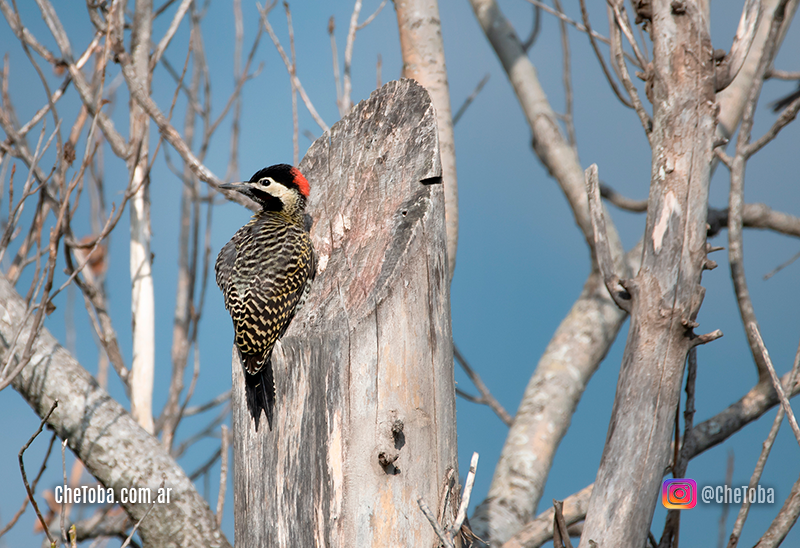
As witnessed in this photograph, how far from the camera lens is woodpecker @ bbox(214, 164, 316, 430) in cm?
241

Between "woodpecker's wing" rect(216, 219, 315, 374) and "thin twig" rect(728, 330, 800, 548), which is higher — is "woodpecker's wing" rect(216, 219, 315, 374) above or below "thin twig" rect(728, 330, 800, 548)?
above

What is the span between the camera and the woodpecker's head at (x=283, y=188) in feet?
10.3

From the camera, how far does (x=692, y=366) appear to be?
10.8ft

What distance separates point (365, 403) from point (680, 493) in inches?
75.5

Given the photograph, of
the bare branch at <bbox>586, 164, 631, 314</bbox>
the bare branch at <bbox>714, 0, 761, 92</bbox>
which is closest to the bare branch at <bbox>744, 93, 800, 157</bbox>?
the bare branch at <bbox>714, 0, 761, 92</bbox>

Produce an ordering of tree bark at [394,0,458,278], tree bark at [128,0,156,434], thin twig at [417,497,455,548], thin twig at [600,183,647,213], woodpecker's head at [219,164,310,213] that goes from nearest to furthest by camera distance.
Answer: thin twig at [417,497,455,548] < woodpecker's head at [219,164,310,213] < tree bark at [394,0,458,278] < tree bark at [128,0,156,434] < thin twig at [600,183,647,213]

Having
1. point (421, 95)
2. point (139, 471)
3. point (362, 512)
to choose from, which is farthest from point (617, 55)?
point (139, 471)

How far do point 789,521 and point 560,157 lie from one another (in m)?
3.21

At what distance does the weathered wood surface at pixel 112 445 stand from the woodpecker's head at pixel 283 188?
141cm

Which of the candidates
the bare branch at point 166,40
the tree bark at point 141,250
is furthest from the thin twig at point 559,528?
the bare branch at point 166,40

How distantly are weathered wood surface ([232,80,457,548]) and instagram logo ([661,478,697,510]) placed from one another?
1.42 m

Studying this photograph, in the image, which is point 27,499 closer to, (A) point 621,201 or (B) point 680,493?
(B) point 680,493

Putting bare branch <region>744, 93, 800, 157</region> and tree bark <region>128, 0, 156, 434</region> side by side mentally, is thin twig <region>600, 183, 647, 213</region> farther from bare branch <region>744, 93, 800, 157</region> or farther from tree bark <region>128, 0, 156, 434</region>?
tree bark <region>128, 0, 156, 434</region>

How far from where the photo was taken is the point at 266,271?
8.68 ft
